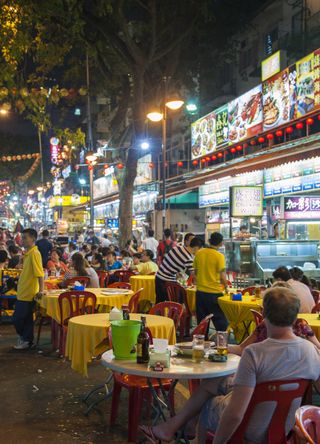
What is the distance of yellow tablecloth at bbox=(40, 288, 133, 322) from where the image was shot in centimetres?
898

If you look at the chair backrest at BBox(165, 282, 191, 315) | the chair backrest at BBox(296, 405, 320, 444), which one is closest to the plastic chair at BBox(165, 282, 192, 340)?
the chair backrest at BBox(165, 282, 191, 315)

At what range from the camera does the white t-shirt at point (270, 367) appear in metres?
3.44

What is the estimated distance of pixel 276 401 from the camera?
355cm

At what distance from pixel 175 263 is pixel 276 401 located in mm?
7070

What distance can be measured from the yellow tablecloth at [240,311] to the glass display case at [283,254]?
452cm

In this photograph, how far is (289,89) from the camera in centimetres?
1753

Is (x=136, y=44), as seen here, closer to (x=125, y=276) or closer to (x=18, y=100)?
(x=18, y=100)

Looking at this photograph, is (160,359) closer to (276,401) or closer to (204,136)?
(276,401)

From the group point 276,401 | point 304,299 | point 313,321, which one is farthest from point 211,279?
point 276,401

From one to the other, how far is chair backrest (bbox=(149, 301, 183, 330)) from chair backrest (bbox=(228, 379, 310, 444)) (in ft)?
12.0

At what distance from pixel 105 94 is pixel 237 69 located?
9434 millimetres

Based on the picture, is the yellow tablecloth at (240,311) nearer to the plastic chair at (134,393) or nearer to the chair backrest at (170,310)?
the chair backrest at (170,310)

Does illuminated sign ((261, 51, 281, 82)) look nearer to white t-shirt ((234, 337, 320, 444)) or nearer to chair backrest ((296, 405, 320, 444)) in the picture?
white t-shirt ((234, 337, 320, 444))

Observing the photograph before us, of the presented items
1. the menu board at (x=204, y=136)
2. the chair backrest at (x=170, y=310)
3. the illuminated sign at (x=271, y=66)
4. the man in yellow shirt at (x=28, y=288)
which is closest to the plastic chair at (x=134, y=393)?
the chair backrest at (x=170, y=310)
